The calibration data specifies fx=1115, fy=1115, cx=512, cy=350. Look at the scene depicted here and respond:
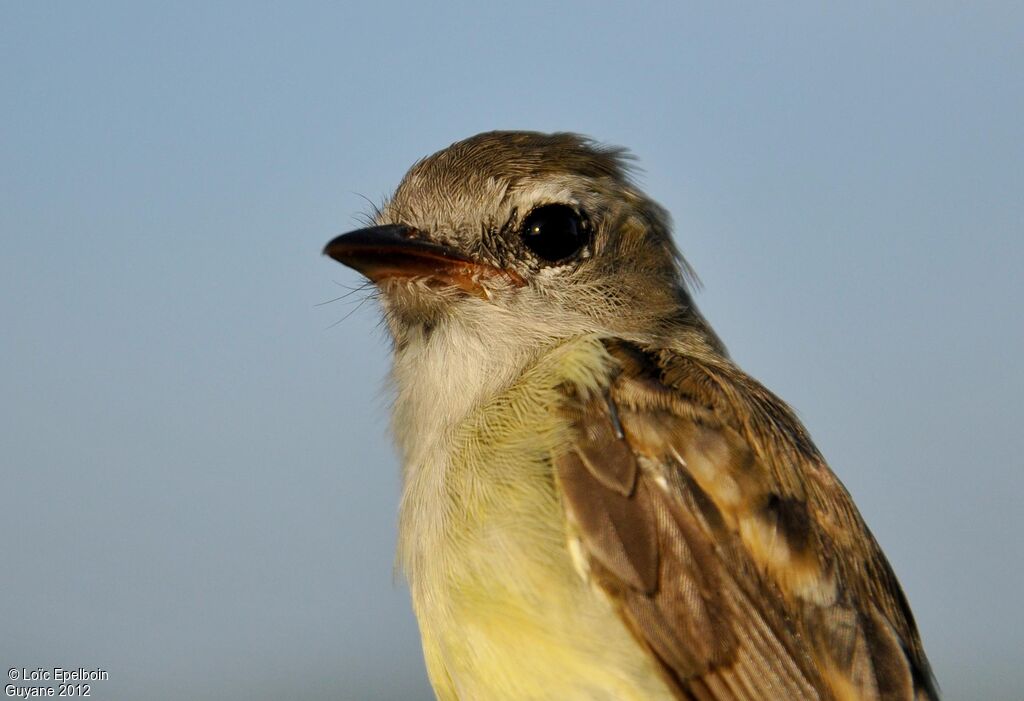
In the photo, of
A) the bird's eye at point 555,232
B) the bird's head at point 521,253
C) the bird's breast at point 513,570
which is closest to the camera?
the bird's breast at point 513,570

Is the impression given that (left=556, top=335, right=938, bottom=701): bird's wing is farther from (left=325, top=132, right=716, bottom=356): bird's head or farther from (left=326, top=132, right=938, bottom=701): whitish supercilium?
(left=325, top=132, right=716, bottom=356): bird's head

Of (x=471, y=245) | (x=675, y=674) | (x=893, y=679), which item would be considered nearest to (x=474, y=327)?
(x=471, y=245)

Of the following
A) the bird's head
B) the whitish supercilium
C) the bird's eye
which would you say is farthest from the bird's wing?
the bird's eye

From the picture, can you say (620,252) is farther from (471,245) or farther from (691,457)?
(691,457)

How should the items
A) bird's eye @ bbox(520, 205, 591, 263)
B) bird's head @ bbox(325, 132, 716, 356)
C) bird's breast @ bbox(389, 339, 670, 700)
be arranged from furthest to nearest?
1. bird's eye @ bbox(520, 205, 591, 263)
2. bird's head @ bbox(325, 132, 716, 356)
3. bird's breast @ bbox(389, 339, 670, 700)

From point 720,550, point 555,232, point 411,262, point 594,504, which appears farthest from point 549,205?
point 720,550

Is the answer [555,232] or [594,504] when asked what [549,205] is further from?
[594,504]

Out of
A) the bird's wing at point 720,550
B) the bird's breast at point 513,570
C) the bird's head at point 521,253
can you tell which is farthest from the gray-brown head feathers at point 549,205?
the bird's wing at point 720,550

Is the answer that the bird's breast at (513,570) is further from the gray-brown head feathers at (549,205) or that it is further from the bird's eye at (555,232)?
the bird's eye at (555,232)
